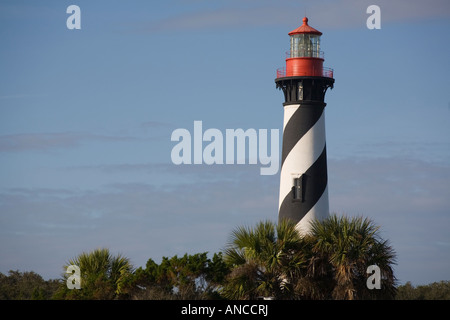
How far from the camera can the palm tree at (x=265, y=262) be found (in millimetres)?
39375

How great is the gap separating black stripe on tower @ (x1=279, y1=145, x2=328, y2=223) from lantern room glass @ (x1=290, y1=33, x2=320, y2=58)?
16.5ft

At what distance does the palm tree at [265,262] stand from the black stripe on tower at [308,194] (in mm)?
Answer: 4861

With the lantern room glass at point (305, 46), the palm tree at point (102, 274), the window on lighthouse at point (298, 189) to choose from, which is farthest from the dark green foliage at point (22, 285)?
the lantern room glass at point (305, 46)

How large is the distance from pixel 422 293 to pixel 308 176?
1265 cm

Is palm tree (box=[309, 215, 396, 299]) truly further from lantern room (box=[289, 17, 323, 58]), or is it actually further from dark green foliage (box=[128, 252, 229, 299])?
lantern room (box=[289, 17, 323, 58])

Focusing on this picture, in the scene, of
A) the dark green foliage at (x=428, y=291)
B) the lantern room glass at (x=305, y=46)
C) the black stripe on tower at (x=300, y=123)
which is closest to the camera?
the black stripe on tower at (x=300, y=123)

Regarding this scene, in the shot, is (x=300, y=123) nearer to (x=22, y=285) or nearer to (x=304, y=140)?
(x=304, y=140)

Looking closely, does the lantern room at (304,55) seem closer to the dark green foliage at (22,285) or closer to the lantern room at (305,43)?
the lantern room at (305,43)

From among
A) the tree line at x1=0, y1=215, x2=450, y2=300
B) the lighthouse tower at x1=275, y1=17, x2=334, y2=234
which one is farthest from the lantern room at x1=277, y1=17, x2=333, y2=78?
the tree line at x1=0, y1=215, x2=450, y2=300

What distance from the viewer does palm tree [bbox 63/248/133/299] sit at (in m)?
40.2
